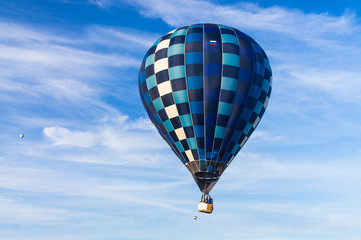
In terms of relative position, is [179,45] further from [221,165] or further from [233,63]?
[221,165]

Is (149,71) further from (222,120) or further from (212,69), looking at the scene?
(222,120)

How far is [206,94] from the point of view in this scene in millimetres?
34156

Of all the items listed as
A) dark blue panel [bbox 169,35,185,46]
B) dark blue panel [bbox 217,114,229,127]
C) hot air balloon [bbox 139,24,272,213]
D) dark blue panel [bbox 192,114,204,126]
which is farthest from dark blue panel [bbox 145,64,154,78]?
dark blue panel [bbox 217,114,229,127]

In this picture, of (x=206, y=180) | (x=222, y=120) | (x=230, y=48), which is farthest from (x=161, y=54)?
(x=206, y=180)

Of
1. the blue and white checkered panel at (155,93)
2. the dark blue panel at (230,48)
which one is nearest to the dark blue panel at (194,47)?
the dark blue panel at (230,48)

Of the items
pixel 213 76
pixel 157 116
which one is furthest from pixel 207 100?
pixel 157 116

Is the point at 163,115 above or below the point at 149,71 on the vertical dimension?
below

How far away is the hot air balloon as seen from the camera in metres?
34.1

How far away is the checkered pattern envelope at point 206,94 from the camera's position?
34.1m

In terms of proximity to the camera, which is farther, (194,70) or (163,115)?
(163,115)

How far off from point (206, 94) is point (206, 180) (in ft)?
18.1

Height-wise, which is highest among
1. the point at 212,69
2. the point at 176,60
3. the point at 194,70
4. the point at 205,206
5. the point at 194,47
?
the point at 194,47

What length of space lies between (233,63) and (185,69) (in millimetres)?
3136

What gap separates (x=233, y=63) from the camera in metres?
34.6
